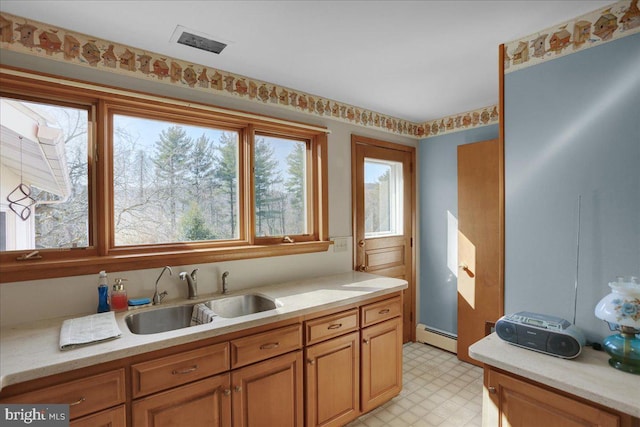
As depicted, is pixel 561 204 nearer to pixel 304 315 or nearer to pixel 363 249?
pixel 304 315

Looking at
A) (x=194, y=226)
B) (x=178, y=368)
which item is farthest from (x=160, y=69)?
(x=178, y=368)

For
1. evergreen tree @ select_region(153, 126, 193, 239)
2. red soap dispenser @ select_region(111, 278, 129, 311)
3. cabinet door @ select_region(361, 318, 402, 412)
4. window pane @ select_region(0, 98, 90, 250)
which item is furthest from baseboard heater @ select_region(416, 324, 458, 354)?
window pane @ select_region(0, 98, 90, 250)

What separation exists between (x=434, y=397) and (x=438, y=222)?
1.67 meters

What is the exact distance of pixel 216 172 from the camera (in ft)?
7.38

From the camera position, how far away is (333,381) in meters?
2.01

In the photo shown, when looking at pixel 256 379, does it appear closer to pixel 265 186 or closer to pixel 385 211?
pixel 265 186

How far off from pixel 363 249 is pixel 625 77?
2113 mm

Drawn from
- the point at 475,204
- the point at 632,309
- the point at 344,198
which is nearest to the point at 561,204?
the point at 632,309

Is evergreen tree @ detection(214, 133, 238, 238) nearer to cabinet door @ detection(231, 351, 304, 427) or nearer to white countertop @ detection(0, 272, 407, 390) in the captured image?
white countertop @ detection(0, 272, 407, 390)

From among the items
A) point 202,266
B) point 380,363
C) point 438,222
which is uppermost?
point 438,222

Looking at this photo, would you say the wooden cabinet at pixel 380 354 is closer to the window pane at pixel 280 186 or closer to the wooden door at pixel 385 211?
the wooden door at pixel 385 211

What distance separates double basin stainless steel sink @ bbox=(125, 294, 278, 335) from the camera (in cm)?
175

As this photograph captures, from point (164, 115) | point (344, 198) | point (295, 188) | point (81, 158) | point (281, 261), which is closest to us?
point (81, 158)

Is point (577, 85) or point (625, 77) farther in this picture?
point (577, 85)
